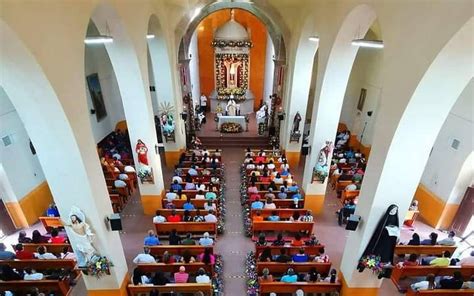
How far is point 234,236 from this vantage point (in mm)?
9203

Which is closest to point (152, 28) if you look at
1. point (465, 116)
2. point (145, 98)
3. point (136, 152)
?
point (145, 98)

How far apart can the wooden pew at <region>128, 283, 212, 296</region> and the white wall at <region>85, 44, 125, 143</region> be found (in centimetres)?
921

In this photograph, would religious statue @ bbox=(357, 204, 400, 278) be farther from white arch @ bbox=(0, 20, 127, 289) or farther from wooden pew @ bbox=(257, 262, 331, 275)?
white arch @ bbox=(0, 20, 127, 289)

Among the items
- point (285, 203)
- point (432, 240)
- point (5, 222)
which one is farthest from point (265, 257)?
point (5, 222)

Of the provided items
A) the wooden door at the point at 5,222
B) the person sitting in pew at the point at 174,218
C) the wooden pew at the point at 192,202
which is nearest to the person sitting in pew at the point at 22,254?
the wooden door at the point at 5,222

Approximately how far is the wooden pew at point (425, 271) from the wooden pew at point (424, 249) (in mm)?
759

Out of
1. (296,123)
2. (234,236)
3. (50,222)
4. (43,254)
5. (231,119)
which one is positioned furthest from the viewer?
(231,119)

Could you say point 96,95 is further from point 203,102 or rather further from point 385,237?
point 385,237

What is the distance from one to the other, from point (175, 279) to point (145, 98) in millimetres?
4657

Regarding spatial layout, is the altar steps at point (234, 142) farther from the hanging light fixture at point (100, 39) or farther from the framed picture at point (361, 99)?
the hanging light fixture at point (100, 39)

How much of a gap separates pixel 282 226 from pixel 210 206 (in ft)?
7.34

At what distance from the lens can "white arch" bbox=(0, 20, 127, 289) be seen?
156 inches

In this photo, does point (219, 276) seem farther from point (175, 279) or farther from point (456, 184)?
point (456, 184)

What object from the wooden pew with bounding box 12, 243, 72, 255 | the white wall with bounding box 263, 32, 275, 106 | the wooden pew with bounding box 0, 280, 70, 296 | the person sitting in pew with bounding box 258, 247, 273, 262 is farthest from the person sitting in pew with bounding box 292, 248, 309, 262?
the white wall with bounding box 263, 32, 275, 106
